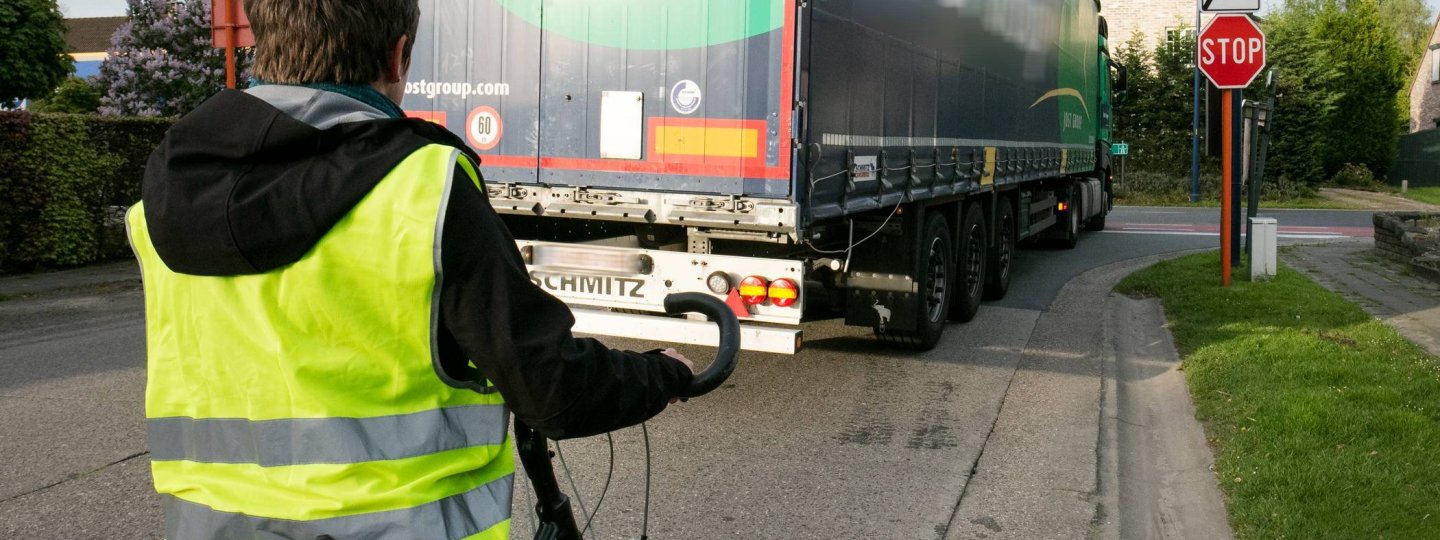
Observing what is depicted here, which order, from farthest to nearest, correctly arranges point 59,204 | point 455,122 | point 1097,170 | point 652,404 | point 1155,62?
point 1155,62 → point 1097,170 → point 59,204 → point 455,122 → point 652,404

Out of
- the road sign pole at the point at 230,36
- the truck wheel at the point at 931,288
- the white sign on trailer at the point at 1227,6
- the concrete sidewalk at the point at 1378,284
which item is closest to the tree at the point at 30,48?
the road sign pole at the point at 230,36

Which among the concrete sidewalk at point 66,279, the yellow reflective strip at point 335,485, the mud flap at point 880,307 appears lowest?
the concrete sidewalk at point 66,279

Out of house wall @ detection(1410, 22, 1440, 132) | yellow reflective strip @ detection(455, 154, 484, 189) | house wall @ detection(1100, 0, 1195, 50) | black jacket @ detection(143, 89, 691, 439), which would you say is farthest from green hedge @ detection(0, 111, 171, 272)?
house wall @ detection(1410, 22, 1440, 132)

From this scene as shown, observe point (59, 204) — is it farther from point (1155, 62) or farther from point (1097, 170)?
point (1155, 62)

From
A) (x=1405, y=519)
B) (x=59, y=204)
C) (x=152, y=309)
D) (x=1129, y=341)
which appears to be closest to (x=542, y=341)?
(x=152, y=309)

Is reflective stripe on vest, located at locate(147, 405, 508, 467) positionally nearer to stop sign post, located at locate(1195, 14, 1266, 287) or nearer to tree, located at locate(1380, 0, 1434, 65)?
stop sign post, located at locate(1195, 14, 1266, 287)

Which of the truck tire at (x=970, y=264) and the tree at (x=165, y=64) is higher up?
the tree at (x=165, y=64)

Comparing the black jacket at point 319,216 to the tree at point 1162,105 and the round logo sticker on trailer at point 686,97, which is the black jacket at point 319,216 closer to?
the round logo sticker on trailer at point 686,97

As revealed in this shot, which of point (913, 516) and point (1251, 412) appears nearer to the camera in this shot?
point (913, 516)

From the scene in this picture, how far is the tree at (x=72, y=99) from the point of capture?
29886mm

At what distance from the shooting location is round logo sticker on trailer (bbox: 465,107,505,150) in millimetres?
7156

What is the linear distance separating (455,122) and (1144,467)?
13.8ft

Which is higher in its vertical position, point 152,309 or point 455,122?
point 455,122

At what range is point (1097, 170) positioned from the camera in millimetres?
18797
